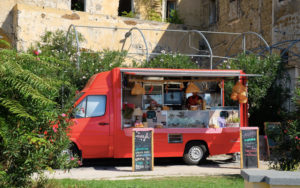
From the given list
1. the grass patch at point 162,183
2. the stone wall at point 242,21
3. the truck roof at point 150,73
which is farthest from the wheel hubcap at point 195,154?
the stone wall at point 242,21

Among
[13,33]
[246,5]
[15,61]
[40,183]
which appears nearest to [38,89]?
[15,61]

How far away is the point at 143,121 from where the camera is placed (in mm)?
11305

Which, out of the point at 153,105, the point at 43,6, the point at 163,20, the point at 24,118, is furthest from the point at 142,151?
the point at 163,20

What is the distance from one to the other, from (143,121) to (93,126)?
1.55 m

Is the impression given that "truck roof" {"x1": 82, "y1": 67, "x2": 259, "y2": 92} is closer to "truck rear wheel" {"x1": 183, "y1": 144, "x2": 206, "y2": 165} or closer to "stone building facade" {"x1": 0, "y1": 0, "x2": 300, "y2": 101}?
"truck rear wheel" {"x1": 183, "y1": 144, "x2": 206, "y2": 165}

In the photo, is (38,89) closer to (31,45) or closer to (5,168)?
(5,168)

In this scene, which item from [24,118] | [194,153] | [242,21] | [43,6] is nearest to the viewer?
[24,118]

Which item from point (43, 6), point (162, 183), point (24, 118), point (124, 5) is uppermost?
point (124, 5)

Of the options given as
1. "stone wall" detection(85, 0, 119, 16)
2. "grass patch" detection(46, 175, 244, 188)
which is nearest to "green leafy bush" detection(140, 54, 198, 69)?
"stone wall" detection(85, 0, 119, 16)

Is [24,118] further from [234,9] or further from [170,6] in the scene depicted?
[170,6]

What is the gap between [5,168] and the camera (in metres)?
5.74

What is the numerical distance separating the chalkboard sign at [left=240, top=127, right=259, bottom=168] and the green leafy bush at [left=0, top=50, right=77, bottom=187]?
5490mm

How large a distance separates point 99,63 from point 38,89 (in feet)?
28.2

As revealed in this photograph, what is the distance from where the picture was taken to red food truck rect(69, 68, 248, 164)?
1052 centimetres
